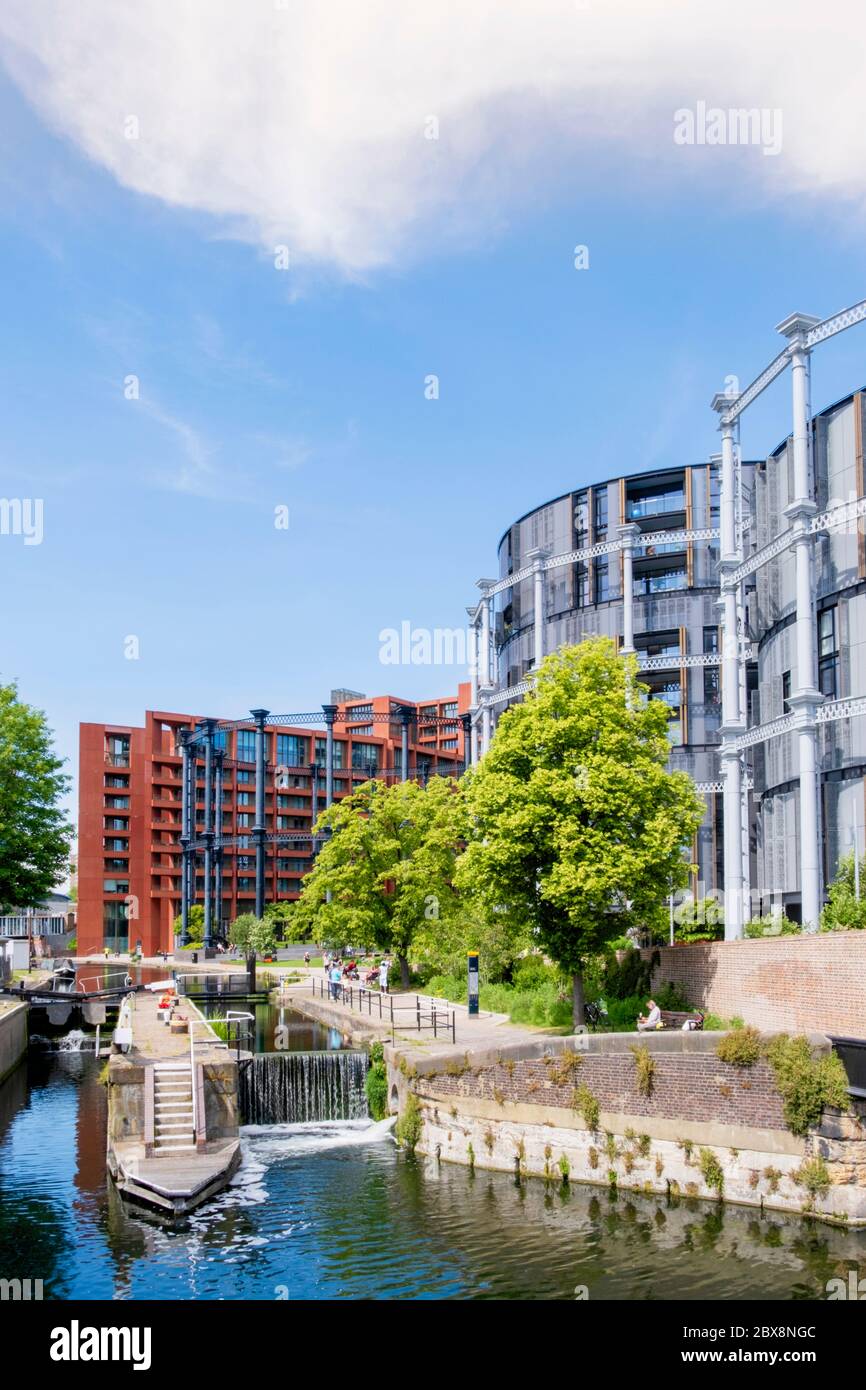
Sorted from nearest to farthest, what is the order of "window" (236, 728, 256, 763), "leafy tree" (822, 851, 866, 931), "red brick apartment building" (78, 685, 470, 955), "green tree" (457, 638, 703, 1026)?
"leafy tree" (822, 851, 866, 931)
"green tree" (457, 638, 703, 1026)
"red brick apartment building" (78, 685, 470, 955)
"window" (236, 728, 256, 763)

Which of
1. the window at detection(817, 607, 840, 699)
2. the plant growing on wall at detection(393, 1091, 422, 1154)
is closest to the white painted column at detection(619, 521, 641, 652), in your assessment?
the window at detection(817, 607, 840, 699)

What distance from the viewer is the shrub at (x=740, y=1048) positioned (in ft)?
74.7

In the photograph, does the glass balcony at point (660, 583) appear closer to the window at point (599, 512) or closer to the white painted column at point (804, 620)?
the window at point (599, 512)

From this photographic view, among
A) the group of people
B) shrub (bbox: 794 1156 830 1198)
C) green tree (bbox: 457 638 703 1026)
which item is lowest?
the group of people

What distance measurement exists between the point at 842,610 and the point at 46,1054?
33285 millimetres

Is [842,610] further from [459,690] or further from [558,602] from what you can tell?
[459,690]

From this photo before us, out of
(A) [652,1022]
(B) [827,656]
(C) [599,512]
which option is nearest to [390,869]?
(B) [827,656]

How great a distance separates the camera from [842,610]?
39.5m

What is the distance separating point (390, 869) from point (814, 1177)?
1362 inches

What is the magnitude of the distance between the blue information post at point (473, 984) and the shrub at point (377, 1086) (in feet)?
16.9

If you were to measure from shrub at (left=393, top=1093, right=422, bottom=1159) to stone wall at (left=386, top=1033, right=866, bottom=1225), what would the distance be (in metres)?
0.14

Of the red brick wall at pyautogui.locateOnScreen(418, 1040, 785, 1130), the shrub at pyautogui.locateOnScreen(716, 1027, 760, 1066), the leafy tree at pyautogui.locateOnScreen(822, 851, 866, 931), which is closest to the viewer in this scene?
the red brick wall at pyautogui.locateOnScreen(418, 1040, 785, 1130)

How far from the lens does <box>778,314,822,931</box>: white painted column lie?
34.9 metres

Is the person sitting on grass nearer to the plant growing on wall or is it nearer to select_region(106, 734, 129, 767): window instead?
the plant growing on wall
